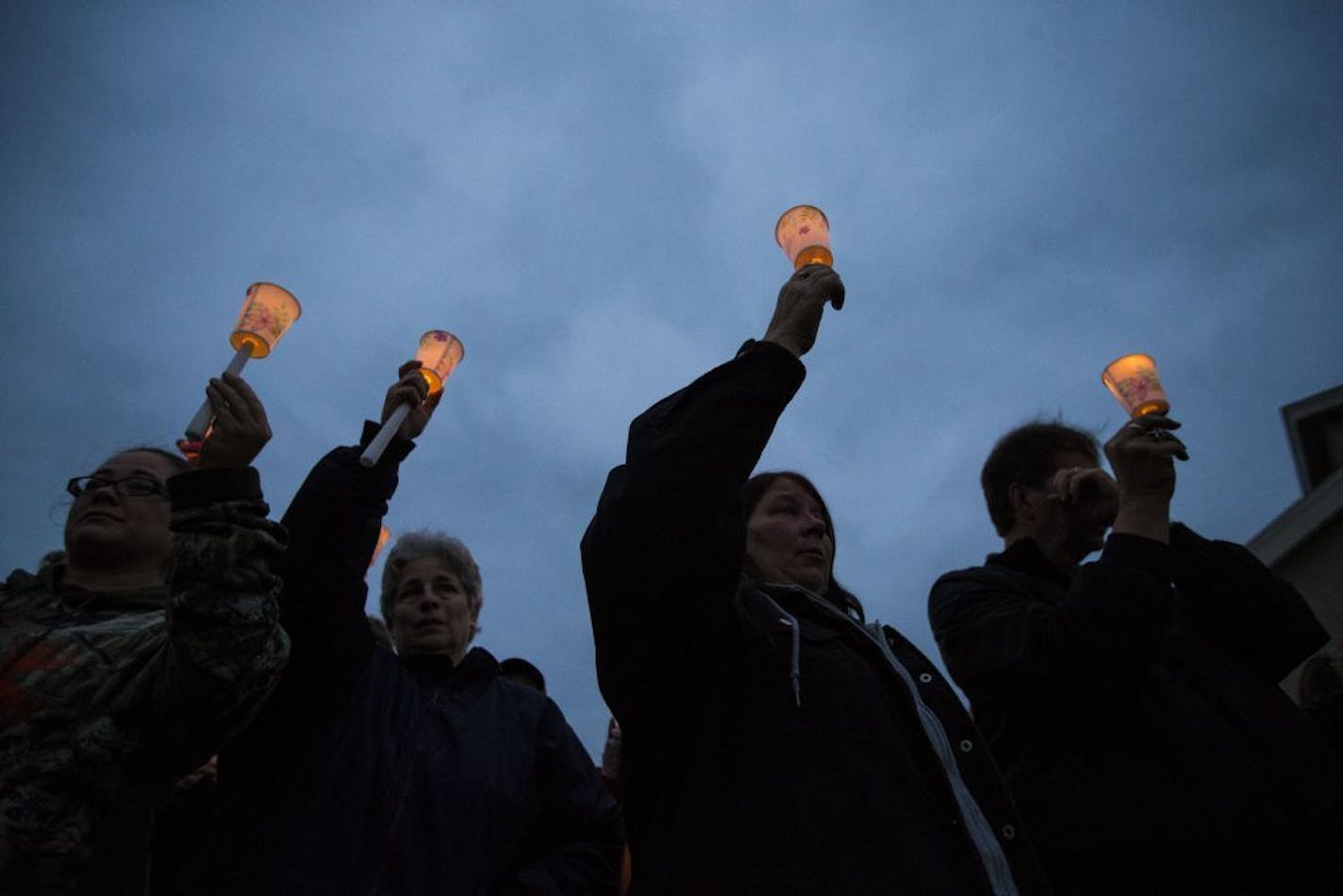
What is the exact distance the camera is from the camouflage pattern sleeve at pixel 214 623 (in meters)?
1.92

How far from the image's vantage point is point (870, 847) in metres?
1.46

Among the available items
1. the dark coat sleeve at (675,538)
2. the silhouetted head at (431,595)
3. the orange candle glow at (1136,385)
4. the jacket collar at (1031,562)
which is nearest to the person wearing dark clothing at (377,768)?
the silhouetted head at (431,595)

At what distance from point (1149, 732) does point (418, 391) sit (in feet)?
8.10

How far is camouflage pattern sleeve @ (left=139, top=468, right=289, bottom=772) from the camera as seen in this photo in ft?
6.31

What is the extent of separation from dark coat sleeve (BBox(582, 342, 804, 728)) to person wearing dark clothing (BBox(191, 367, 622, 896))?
1089mm

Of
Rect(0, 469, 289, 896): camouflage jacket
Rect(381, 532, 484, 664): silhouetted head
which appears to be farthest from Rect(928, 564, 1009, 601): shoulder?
Rect(0, 469, 289, 896): camouflage jacket

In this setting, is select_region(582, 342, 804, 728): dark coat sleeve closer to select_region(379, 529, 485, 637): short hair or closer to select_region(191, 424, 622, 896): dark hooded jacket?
select_region(191, 424, 622, 896): dark hooded jacket

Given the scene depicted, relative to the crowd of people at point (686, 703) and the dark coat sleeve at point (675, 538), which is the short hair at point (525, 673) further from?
the dark coat sleeve at point (675, 538)

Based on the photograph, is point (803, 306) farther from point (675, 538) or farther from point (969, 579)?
point (969, 579)

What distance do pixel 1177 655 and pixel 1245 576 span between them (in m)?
0.42

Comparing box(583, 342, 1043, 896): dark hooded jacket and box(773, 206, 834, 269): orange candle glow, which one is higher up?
box(773, 206, 834, 269): orange candle glow

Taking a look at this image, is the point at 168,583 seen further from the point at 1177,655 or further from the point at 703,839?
the point at 1177,655

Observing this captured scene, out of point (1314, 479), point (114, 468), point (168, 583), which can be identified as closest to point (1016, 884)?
point (168, 583)

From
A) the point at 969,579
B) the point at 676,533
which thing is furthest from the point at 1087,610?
the point at 676,533
